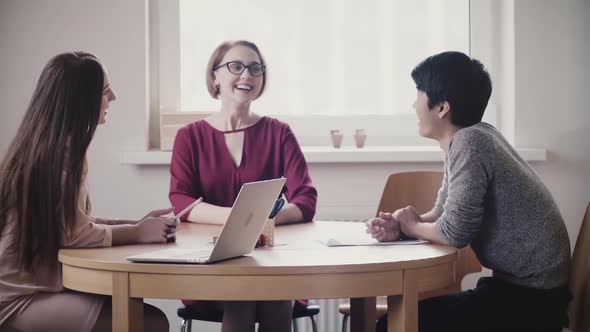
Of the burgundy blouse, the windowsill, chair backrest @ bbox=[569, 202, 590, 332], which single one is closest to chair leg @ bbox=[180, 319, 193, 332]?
the burgundy blouse

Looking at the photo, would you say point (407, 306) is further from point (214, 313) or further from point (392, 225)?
point (214, 313)

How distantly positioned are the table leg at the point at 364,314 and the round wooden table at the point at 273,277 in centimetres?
53

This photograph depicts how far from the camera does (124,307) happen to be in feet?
5.79

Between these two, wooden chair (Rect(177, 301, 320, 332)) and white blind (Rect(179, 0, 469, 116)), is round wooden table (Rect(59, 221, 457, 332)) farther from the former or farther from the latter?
white blind (Rect(179, 0, 469, 116))

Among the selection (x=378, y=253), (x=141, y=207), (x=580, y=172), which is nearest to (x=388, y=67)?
(x=580, y=172)

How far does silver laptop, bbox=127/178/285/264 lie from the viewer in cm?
170

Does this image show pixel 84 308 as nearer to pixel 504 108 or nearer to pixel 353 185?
pixel 353 185

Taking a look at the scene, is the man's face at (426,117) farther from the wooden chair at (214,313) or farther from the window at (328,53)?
the window at (328,53)

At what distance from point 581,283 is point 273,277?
94 cm

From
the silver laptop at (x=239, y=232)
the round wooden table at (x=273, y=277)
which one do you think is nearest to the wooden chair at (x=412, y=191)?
the round wooden table at (x=273, y=277)

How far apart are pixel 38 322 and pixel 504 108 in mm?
2387

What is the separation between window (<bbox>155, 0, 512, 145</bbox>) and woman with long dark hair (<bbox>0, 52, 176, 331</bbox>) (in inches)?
65.3

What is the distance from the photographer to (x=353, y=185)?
3.51 metres

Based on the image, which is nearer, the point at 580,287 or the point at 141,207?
the point at 580,287
